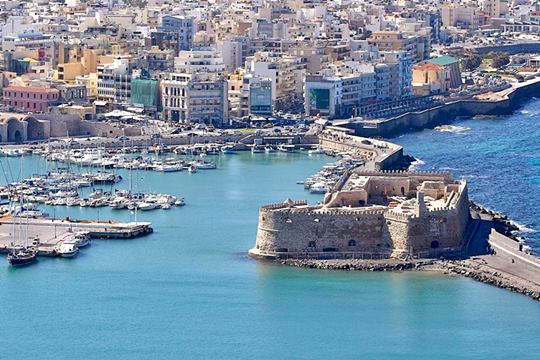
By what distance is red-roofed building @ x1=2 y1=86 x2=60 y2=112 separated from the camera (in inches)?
2382

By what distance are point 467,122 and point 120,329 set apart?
116 ft

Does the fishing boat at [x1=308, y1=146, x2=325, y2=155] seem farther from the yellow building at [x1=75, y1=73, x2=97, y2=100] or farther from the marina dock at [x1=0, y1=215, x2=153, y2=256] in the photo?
the marina dock at [x1=0, y1=215, x2=153, y2=256]

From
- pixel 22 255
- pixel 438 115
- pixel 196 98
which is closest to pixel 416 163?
pixel 196 98

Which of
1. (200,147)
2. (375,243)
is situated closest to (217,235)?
(375,243)

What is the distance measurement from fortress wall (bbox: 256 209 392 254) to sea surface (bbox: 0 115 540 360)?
2.28 feet

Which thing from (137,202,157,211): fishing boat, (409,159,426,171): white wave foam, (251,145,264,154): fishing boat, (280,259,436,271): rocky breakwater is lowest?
(251,145,264,154): fishing boat

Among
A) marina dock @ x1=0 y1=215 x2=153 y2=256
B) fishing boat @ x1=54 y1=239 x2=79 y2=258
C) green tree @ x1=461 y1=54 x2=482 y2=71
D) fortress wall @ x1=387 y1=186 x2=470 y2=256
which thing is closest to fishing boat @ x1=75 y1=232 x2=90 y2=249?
marina dock @ x1=0 y1=215 x2=153 y2=256

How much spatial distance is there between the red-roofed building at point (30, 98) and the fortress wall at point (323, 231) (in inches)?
953

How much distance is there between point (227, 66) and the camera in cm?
6850

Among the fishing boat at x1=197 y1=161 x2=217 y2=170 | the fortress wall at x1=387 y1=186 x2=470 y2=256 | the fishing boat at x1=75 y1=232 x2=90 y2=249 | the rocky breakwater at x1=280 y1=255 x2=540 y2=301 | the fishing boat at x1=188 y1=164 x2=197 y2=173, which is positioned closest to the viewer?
the rocky breakwater at x1=280 y1=255 x2=540 y2=301

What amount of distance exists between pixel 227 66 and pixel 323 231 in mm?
31896

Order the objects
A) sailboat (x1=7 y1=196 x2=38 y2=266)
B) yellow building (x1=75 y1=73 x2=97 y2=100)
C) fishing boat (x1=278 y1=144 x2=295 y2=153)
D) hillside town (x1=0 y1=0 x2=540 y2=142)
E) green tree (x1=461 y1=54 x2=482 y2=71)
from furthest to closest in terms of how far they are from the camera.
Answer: green tree (x1=461 y1=54 x2=482 y2=71) < yellow building (x1=75 y1=73 x2=97 y2=100) < hillside town (x1=0 y1=0 x2=540 y2=142) < fishing boat (x1=278 y1=144 x2=295 y2=153) < sailboat (x1=7 y1=196 x2=38 y2=266)

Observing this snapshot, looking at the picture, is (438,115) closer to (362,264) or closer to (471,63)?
(471,63)

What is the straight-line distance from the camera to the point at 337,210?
3753cm
